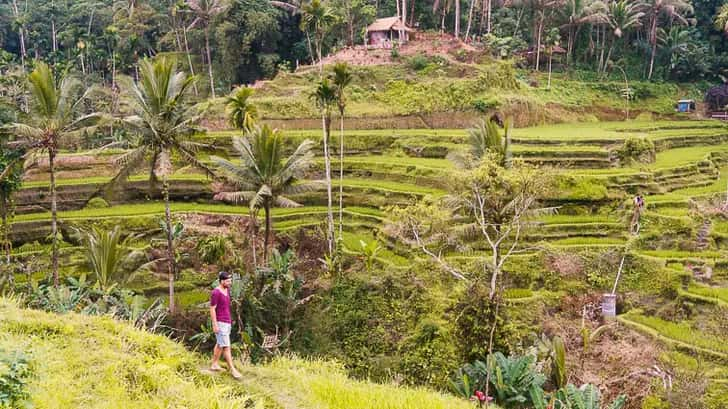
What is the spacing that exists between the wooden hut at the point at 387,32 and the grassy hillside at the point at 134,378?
108ft

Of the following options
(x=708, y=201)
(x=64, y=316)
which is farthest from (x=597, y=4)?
(x=64, y=316)

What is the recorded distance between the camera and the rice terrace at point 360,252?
7.03m

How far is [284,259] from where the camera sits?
16.8 metres

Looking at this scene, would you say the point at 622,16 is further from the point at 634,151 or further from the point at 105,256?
the point at 105,256

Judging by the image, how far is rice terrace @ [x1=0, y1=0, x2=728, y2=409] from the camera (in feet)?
23.1

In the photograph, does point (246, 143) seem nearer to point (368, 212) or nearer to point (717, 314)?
point (368, 212)

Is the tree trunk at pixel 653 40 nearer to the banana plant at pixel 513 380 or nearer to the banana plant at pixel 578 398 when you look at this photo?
the banana plant at pixel 513 380

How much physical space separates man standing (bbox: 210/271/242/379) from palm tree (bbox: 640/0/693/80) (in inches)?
Answer: 1627

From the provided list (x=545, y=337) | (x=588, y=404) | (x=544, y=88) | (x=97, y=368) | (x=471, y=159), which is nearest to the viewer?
(x=97, y=368)

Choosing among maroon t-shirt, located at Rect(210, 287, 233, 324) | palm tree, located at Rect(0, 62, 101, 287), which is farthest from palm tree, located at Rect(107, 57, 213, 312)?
maroon t-shirt, located at Rect(210, 287, 233, 324)

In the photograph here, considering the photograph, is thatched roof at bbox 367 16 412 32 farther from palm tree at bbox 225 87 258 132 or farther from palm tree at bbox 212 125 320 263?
palm tree at bbox 212 125 320 263

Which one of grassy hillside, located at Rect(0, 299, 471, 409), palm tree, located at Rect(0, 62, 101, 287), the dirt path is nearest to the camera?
grassy hillside, located at Rect(0, 299, 471, 409)

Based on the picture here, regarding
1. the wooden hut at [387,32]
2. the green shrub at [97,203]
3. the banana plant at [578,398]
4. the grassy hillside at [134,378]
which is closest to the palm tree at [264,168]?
the green shrub at [97,203]

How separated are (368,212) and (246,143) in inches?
247
